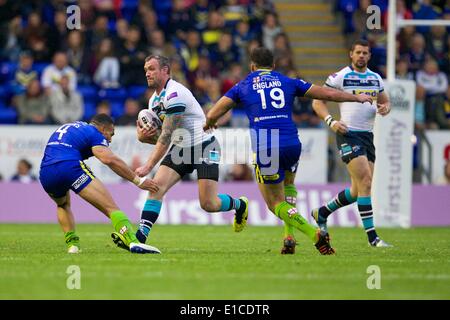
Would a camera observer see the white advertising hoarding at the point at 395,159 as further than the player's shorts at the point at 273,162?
Yes

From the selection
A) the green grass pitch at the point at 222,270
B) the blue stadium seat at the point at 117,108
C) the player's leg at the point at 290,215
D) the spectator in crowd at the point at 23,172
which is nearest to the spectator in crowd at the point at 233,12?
the blue stadium seat at the point at 117,108

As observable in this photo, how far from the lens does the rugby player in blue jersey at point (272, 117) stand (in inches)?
472

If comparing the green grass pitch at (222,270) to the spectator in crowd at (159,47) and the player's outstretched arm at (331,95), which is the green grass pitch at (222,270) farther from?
the spectator in crowd at (159,47)

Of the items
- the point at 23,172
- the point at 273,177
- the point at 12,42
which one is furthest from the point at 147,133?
the point at 12,42

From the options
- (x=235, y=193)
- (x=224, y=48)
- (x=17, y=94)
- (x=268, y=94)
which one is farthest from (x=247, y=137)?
(x=268, y=94)

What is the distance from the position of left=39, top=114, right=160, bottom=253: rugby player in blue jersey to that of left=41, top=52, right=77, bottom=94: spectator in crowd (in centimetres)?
1021

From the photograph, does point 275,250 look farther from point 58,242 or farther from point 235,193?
point 235,193

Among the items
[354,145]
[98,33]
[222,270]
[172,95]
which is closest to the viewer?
[222,270]

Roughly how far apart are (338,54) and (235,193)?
23.7 feet

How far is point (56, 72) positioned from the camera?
74.0 ft

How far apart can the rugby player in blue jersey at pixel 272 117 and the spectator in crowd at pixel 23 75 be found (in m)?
11.3

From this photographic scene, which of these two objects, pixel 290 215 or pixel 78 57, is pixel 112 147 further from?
pixel 290 215

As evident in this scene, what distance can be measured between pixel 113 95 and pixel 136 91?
0.59 metres

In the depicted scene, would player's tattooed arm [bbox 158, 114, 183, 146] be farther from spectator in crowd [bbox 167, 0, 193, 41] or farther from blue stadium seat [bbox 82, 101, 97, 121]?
spectator in crowd [bbox 167, 0, 193, 41]
